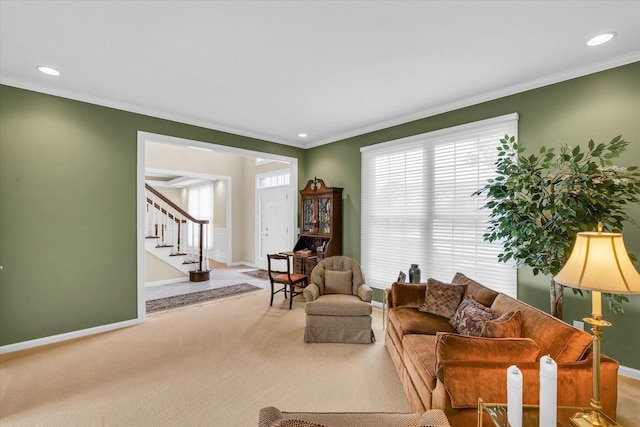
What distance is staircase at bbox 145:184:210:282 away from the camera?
6.29 meters

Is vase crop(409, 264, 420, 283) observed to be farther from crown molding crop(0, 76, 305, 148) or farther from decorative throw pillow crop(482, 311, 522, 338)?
crown molding crop(0, 76, 305, 148)

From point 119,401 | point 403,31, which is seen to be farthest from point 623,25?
point 119,401

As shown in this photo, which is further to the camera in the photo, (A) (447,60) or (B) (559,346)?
(A) (447,60)

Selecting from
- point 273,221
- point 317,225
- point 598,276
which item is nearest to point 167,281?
point 273,221

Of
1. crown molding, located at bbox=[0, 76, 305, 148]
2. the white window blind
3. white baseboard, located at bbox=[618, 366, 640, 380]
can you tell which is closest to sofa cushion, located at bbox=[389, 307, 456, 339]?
the white window blind

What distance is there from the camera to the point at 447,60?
2686 mm

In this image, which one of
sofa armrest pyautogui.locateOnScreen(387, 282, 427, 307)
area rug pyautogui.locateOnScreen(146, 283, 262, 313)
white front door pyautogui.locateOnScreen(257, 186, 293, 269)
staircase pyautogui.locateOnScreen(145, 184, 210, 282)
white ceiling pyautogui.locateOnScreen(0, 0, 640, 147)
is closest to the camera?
white ceiling pyautogui.locateOnScreen(0, 0, 640, 147)

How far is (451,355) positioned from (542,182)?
162 cm

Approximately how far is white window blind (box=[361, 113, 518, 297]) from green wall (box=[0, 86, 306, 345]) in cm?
322

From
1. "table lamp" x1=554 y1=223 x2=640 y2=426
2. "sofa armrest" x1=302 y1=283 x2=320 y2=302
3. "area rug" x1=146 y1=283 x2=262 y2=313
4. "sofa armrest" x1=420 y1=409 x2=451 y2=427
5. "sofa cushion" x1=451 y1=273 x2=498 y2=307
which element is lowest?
"area rug" x1=146 y1=283 x2=262 y2=313

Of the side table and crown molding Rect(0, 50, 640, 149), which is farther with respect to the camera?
crown molding Rect(0, 50, 640, 149)

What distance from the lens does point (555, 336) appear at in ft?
5.88

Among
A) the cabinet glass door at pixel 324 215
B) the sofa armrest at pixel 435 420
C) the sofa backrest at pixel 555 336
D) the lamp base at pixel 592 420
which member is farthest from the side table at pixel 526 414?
the cabinet glass door at pixel 324 215

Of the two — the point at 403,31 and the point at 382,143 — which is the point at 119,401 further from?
the point at 382,143
